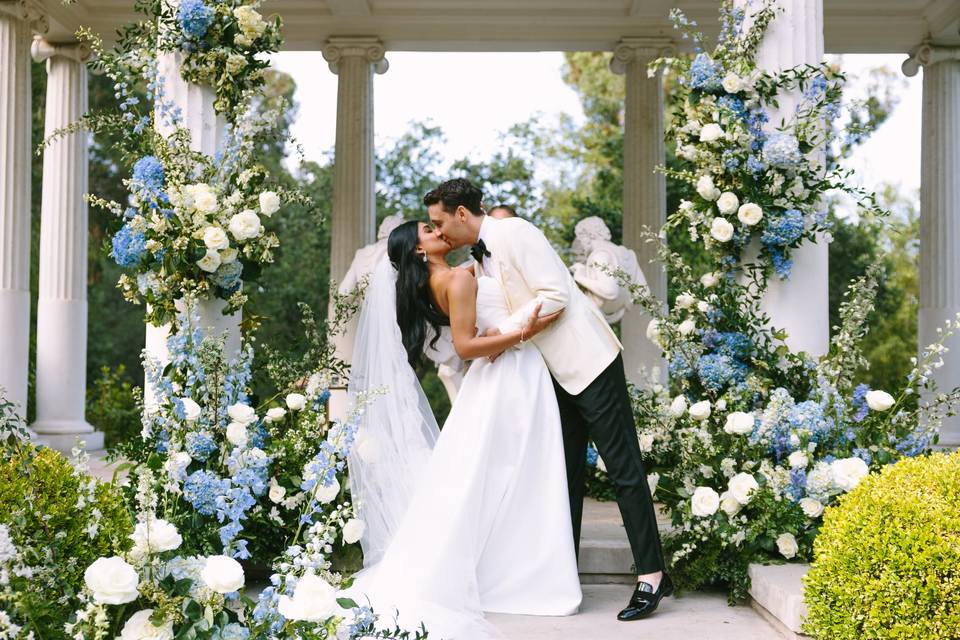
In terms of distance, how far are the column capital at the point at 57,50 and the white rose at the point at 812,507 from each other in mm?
14013

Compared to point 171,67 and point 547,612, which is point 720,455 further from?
point 171,67

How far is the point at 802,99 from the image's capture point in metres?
7.60

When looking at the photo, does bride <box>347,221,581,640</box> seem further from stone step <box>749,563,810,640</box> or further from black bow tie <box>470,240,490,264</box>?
stone step <box>749,563,810,640</box>

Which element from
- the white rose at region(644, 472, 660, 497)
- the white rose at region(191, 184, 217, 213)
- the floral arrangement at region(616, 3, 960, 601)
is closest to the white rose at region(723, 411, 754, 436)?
the floral arrangement at region(616, 3, 960, 601)

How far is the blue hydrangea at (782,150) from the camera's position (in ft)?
23.7

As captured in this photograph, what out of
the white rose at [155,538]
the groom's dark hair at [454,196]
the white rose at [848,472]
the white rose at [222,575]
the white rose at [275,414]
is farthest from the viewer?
the white rose at [275,414]

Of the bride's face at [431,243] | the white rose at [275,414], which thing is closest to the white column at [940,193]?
the bride's face at [431,243]

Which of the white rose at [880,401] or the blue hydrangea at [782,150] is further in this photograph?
the blue hydrangea at [782,150]

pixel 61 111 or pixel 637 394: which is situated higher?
pixel 61 111

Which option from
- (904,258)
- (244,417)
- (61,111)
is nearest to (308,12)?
(61,111)

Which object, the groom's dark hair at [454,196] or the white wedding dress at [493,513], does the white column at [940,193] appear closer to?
the white wedding dress at [493,513]

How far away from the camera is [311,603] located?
3.84m

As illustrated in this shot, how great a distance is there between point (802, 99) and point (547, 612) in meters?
4.48

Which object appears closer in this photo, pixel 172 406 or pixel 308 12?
pixel 172 406
